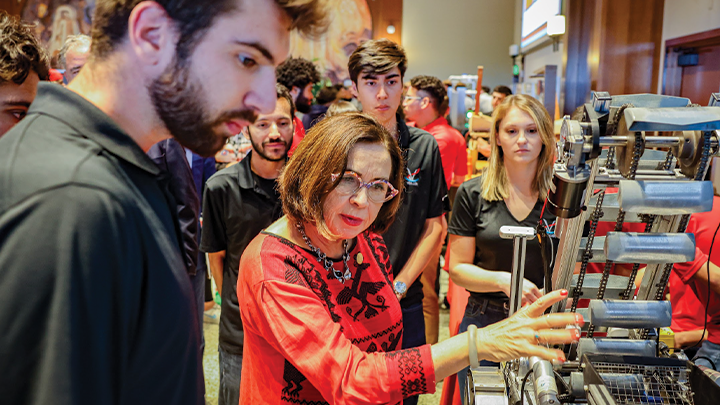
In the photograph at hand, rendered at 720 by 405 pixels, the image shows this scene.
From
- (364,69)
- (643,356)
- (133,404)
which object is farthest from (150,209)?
(364,69)

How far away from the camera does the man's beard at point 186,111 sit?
508 mm

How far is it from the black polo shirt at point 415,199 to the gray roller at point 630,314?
0.94 meters

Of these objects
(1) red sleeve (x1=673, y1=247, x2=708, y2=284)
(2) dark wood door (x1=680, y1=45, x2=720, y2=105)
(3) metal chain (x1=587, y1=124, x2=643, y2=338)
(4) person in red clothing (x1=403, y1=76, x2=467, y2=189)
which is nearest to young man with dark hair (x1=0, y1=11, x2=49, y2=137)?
(3) metal chain (x1=587, y1=124, x2=643, y2=338)

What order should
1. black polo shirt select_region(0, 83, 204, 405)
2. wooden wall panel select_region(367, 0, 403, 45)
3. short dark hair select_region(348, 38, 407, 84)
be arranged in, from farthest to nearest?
wooden wall panel select_region(367, 0, 403, 45)
short dark hair select_region(348, 38, 407, 84)
black polo shirt select_region(0, 83, 204, 405)

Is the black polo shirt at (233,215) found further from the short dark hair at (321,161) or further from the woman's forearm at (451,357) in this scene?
the woman's forearm at (451,357)

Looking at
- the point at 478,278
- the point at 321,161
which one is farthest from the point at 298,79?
the point at 321,161

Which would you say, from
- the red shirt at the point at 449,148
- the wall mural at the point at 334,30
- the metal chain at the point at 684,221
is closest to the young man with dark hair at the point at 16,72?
the metal chain at the point at 684,221

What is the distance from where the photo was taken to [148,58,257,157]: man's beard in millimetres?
508

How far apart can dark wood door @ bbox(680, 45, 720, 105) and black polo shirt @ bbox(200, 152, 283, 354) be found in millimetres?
3618

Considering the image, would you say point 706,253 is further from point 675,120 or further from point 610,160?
point 675,120

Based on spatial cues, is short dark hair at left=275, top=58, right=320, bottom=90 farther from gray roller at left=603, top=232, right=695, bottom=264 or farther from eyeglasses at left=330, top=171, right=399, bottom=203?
gray roller at left=603, top=232, right=695, bottom=264

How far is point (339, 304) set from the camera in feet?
3.82

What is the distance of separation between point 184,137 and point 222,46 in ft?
0.33

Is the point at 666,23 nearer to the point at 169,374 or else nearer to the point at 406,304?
the point at 406,304
